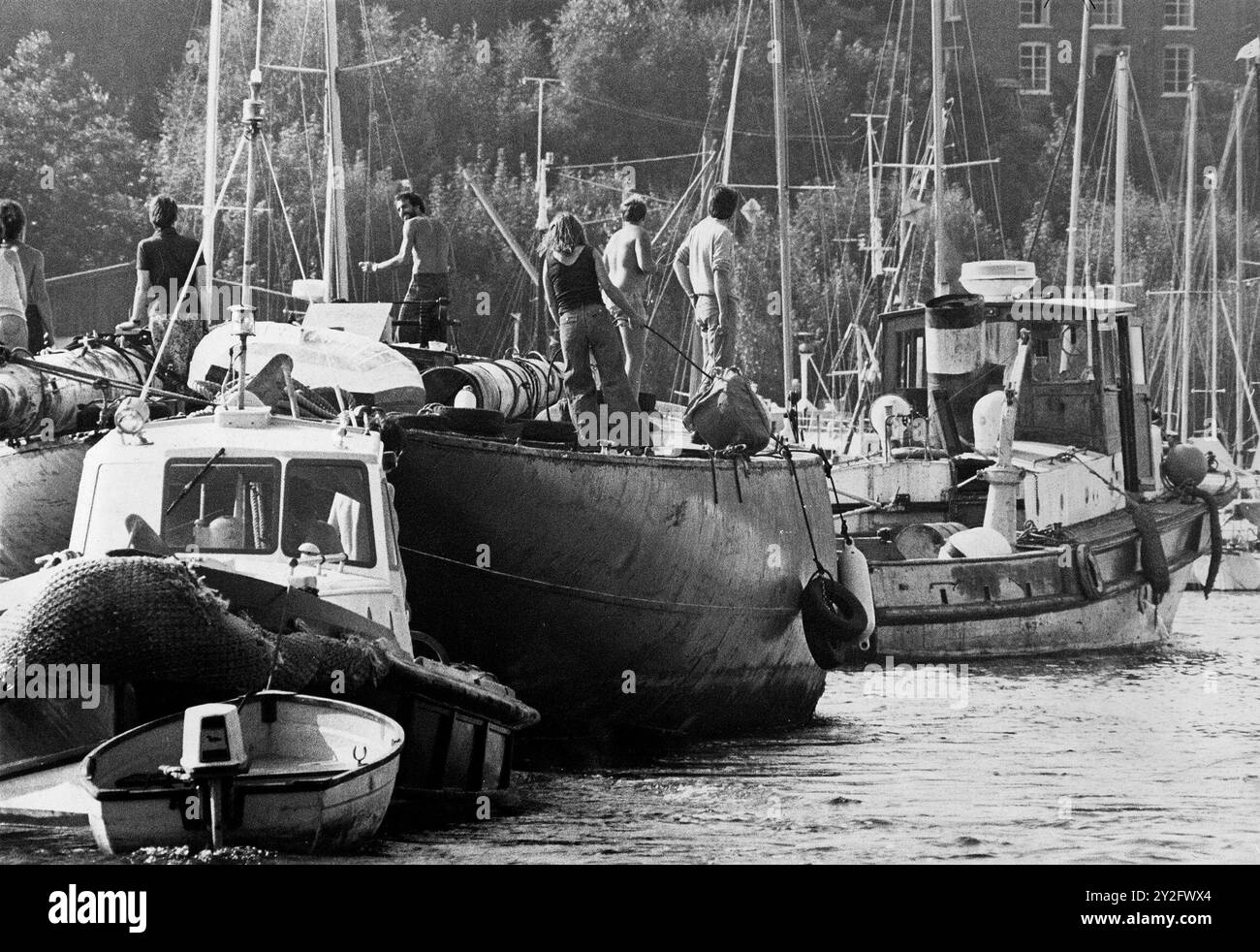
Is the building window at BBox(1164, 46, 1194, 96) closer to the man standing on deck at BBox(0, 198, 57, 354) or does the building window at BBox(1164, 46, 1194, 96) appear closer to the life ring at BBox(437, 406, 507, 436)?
the life ring at BBox(437, 406, 507, 436)

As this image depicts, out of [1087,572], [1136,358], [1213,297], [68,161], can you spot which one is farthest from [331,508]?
[1213,297]

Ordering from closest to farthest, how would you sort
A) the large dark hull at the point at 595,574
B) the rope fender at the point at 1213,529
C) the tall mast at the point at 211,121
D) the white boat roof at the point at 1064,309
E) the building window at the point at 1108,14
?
the large dark hull at the point at 595,574, the tall mast at the point at 211,121, the white boat roof at the point at 1064,309, the rope fender at the point at 1213,529, the building window at the point at 1108,14

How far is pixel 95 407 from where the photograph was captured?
12477mm

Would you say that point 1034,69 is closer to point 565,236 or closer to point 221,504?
point 565,236

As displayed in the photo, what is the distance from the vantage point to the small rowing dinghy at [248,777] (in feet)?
27.1

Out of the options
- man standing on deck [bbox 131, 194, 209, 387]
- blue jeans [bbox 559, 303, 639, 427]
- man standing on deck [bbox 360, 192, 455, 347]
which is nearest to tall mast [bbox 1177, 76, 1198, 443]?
man standing on deck [bbox 360, 192, 455, 347]

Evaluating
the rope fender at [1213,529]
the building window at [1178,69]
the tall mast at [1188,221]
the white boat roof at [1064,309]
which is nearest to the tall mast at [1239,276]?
the tall mast at [1188,221]

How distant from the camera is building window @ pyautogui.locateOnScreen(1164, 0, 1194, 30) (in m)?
19.7

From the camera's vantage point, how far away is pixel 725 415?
44.8ft

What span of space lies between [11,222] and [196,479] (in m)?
4.10

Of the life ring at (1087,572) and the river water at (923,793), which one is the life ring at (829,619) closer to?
the river water at (923,793)

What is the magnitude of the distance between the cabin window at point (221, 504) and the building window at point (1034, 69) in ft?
65.2
